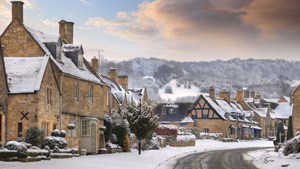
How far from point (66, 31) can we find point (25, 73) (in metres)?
14.7

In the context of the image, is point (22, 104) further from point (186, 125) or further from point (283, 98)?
point (283, 98)

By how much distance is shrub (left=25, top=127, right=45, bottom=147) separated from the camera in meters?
36.1

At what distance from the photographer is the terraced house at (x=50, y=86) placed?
3759 centimetres

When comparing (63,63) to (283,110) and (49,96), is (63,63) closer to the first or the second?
(49,96)

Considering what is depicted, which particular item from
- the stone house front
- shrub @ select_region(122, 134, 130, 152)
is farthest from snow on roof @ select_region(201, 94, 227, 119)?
shrub @ select_region(122, 134, 130, 152)

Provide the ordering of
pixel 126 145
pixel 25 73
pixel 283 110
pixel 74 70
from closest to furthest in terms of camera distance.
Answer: pixel 25 73
pixel 74 70
pixel 126 145
pixel 283 110

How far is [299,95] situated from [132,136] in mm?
20372

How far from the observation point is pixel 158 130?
70.1 metres

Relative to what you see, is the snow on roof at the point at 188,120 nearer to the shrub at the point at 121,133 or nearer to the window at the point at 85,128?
the shrub at the point at 121,133

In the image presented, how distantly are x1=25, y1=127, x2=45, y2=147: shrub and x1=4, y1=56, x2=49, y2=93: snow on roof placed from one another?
299 cm

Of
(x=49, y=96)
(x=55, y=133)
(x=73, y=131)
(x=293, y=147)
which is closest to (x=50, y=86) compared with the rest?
(x=49, y=96)

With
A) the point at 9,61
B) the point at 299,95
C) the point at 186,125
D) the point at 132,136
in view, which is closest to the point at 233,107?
the point at 186,125

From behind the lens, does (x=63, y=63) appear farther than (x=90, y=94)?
No

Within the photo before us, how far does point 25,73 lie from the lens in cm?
3900
